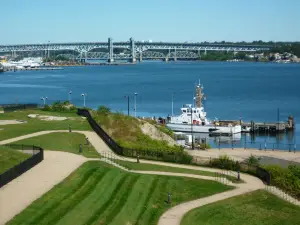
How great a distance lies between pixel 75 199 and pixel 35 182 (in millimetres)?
3264

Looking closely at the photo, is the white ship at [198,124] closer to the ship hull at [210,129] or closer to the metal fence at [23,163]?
the ship hull at [210,129]

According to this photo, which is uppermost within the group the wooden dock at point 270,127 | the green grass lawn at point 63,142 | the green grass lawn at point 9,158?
the green grass lawn at point 9,158

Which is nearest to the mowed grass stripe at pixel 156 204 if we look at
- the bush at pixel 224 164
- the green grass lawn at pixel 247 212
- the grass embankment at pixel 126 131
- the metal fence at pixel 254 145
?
the green grass lawn at pixel 247 212

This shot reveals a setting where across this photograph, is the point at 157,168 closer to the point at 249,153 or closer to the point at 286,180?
the point at 286,180

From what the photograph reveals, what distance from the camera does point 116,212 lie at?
24.5 metres

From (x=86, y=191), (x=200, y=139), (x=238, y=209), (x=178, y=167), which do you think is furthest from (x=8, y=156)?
(x=200, y=139)

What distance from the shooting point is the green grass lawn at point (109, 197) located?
76.9ft

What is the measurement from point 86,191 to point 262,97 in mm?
99931

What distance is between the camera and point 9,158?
3158cm

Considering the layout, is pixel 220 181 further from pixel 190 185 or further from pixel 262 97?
pixel 262 97

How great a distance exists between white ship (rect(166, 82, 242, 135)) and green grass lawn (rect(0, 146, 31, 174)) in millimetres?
39748

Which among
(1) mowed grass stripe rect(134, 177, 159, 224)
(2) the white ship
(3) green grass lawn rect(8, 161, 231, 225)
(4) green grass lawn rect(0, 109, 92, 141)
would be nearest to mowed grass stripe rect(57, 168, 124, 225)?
(3) green grass lawn rect(8, 161, 231, 225)

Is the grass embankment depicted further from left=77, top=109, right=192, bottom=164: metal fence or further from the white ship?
the white ship

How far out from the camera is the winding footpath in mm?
24594
